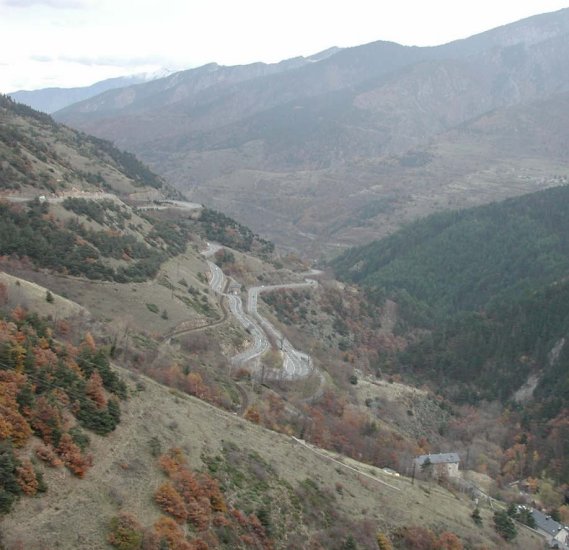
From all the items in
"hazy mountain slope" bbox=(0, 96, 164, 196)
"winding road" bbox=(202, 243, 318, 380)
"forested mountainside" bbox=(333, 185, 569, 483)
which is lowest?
"forested mountainside" bbox=(333, 185, 569, 483)

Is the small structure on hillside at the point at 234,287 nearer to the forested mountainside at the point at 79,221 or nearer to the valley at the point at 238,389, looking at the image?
the valley at the point at 238,389

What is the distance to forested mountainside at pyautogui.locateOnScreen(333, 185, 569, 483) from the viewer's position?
9181cm

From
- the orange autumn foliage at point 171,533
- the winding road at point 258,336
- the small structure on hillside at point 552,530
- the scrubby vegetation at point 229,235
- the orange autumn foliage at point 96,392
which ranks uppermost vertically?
the orange autumn foliage at point 96,392

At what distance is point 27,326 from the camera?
33.9 m

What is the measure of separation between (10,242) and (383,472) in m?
37.5

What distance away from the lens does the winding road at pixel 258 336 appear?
2667 inches

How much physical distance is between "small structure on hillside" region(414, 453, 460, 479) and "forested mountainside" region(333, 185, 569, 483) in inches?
596

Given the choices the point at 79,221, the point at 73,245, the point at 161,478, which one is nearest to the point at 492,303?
the point at 79,221

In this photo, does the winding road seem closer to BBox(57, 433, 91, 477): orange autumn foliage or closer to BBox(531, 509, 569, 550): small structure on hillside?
BBox(531, 509, 569, 550): small structure on hillside

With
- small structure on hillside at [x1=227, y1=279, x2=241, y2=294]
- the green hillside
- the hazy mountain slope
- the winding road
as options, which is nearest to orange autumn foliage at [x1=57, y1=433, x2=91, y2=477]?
the winding road

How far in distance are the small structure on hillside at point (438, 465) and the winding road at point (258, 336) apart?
15.2 m

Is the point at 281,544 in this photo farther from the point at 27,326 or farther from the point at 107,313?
the point at 107,313

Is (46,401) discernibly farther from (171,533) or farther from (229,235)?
(229,235)

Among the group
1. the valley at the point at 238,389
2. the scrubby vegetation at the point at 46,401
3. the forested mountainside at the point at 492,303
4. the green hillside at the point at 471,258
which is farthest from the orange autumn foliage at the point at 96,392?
the green hillside at the point at 471,258
